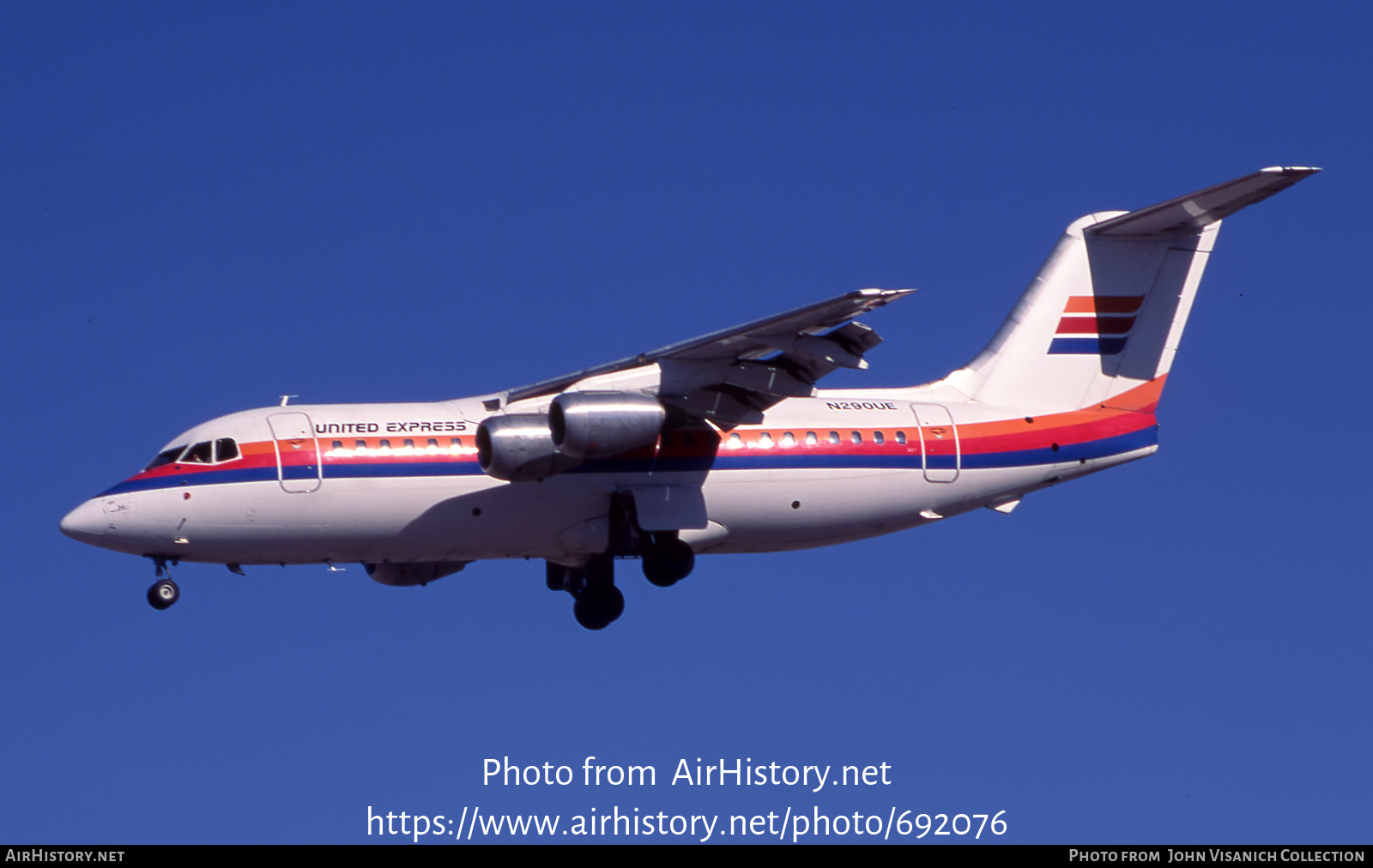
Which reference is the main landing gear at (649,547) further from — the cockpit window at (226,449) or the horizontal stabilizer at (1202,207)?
the horizontal stabilizer at (1202,207)

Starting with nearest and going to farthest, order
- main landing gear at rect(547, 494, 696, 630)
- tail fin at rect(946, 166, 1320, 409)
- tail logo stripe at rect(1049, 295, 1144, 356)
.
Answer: main landing gear at rect(547, 494, 696, 630), tail fin at rect(946, 166, 1320, 409), tail logo stripe at rect(1049, 295, 1144, 356)

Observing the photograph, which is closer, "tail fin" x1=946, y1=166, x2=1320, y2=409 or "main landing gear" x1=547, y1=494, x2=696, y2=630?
"main landing gear" x1=547, y1=494, x2=696, y2=630

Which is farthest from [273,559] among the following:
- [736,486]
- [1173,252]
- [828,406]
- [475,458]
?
[1173,252]

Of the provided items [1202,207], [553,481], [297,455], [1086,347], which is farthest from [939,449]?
[297,455]

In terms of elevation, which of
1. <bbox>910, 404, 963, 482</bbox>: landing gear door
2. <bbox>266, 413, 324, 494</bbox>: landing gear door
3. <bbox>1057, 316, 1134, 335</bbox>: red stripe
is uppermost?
<bbox>1057, 316, 1134, 335</bbox>: red stripe

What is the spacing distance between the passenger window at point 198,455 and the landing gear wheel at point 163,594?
1227mm

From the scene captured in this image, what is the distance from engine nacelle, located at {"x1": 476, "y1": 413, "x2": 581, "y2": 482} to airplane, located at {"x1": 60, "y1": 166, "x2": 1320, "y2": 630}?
25 mm

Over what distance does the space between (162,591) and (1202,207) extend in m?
12.0

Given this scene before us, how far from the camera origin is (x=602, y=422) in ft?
60.6

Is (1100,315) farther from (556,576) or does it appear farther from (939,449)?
(556,576)

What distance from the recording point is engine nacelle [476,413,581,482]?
18469 millimetres

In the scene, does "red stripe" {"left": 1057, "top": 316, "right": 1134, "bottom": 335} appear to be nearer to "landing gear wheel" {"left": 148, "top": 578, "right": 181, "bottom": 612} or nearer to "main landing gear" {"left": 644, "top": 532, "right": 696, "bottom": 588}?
"main landing gear" {"left": 644, "top": 532, "right": 696, "bottom": 588}

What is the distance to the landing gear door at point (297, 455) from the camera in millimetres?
18734

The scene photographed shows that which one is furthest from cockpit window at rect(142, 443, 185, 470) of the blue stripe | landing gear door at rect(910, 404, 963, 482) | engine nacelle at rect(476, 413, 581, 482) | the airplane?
the blue stripe
